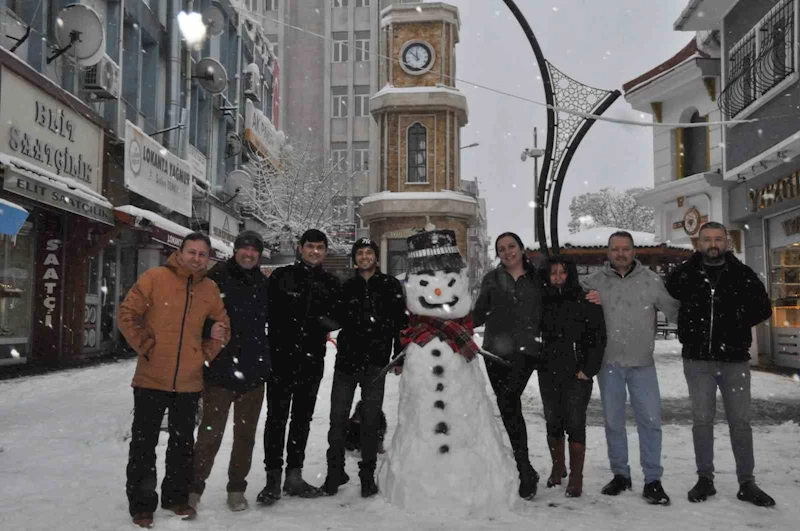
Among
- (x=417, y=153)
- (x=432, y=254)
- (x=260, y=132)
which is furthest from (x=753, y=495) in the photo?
(x=417, y=153)

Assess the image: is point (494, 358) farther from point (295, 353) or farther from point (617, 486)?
point (295, 353)

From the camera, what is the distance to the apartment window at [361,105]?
42.1 metres

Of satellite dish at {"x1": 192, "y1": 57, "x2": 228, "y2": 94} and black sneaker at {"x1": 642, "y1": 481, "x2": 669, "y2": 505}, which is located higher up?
satellite dish at {"x1": 192, "y1": 57, "x2": 228, "y2": 94}

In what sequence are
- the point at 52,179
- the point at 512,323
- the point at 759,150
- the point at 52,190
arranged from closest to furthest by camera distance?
1. the point at 512,323
2. the point at 52,190
3. the point at 52,179
4. the point at 759,150

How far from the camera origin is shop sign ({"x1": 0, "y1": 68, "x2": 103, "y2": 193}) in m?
9.96

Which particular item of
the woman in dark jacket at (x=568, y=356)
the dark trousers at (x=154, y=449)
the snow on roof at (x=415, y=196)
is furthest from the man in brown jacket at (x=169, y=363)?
the snow on roof at (x=415, y=196)

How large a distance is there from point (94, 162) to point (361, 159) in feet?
95.5

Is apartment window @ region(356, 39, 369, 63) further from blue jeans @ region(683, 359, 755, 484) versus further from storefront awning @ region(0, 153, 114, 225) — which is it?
blue jeans @ region(683, 359, 755, 484)

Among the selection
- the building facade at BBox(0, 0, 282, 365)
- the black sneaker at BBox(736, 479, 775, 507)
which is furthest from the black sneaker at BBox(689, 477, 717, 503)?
the building facade at BBox(0, 0, 282, 365)

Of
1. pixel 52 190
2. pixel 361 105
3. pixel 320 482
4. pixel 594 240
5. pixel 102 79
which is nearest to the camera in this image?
pixel 320 482

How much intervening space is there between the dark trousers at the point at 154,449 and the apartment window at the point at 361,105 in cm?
3927

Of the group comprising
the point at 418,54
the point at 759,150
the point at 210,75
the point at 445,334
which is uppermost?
the point at 418,54

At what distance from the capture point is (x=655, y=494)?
4.45m

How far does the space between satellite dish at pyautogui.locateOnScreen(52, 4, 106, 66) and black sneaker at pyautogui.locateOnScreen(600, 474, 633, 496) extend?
10.9 m
